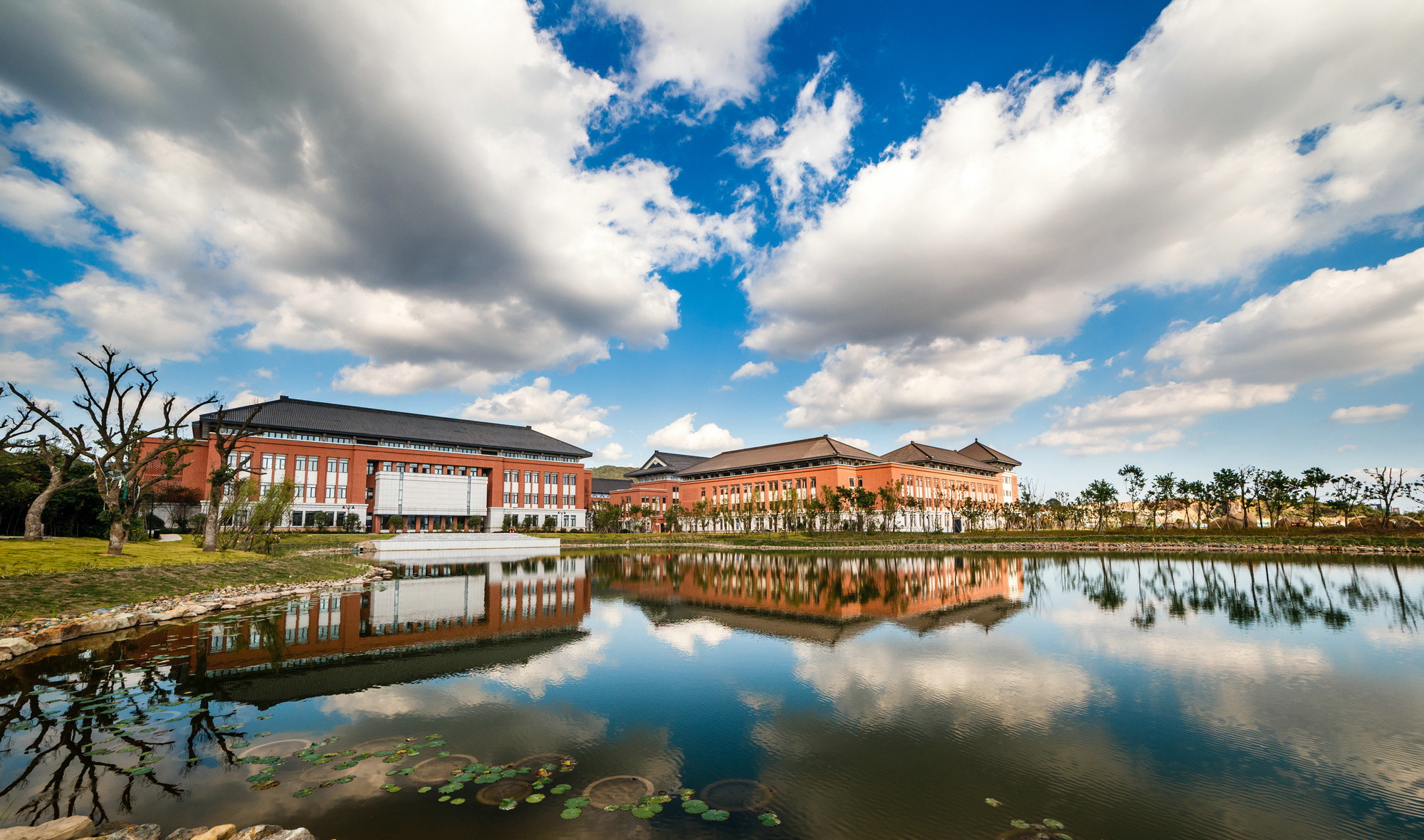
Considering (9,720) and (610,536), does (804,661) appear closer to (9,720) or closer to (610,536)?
(9,720)

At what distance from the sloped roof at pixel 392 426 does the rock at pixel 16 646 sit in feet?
172

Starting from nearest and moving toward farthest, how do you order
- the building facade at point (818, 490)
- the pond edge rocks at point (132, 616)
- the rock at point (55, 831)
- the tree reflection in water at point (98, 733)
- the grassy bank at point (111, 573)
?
the rock at point (55, 831) < the tree reflection in water at point (98, 733) < the pond edge rocks at point (132, 616) < the grassy bank at point (111, 573) < the building facade at point (818, 490)

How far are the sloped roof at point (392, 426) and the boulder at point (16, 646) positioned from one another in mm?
52328

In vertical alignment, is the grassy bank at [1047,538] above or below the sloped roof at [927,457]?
below

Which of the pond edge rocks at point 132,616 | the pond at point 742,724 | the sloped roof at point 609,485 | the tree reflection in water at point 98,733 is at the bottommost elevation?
the pond at point 742,724

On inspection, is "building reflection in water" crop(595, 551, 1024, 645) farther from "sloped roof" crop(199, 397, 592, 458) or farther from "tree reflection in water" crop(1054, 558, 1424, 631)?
"sloped roof" crop(199, 397, 592, 458)

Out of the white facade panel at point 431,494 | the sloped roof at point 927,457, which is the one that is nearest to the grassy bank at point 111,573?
the white facade panel at point 431,494

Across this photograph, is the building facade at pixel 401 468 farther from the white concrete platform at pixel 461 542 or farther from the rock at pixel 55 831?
the rock at pixel 55 831

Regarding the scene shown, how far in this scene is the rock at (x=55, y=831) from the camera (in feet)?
16.0

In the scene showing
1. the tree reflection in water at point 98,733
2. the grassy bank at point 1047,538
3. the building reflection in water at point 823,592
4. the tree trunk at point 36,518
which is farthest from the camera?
the grassy bank at point 1047,538

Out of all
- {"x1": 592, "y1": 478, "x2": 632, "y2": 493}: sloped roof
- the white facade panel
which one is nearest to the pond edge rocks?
the white facade panel

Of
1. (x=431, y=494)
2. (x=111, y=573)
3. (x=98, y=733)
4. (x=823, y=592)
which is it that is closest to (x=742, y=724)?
(x=98, y=733)

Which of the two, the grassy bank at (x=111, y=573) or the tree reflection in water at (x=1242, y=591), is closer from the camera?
the grassy bank at (x=111, y=573)

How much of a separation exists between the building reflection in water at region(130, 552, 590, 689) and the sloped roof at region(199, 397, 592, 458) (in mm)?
45583
